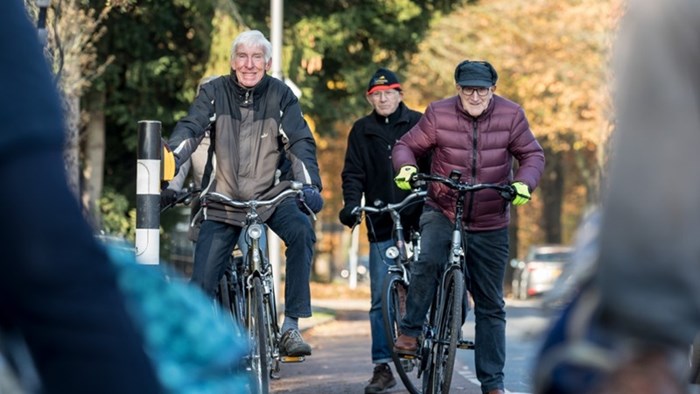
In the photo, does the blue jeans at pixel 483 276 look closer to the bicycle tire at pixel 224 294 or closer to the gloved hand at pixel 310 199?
the gloved hand at pixel 310 199

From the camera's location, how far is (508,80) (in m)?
42.0

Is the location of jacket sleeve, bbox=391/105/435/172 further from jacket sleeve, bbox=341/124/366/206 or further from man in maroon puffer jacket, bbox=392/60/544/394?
jacket sleeve, bbox=341/124/366/206

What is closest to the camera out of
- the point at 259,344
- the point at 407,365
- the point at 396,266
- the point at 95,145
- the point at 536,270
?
the point at 259,344

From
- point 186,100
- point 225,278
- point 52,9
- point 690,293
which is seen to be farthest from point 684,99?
point 186,100

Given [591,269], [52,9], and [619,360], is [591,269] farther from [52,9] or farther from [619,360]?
[52,9]

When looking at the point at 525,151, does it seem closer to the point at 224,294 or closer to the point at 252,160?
the point at 252,160

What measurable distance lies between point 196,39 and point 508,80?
1744 cm

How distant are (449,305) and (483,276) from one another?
0.82 feet

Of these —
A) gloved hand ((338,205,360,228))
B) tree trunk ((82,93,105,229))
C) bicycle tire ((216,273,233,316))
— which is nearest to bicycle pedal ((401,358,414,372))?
gloved hand ((338,205,360,228))

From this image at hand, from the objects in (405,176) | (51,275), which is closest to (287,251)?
(405,176)

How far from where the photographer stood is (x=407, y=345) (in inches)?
368

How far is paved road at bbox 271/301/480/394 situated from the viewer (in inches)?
446

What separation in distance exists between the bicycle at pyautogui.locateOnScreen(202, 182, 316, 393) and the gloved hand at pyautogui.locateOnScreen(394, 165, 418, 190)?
73 centimetres

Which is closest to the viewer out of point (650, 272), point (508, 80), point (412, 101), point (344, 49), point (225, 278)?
point (650, 272)
